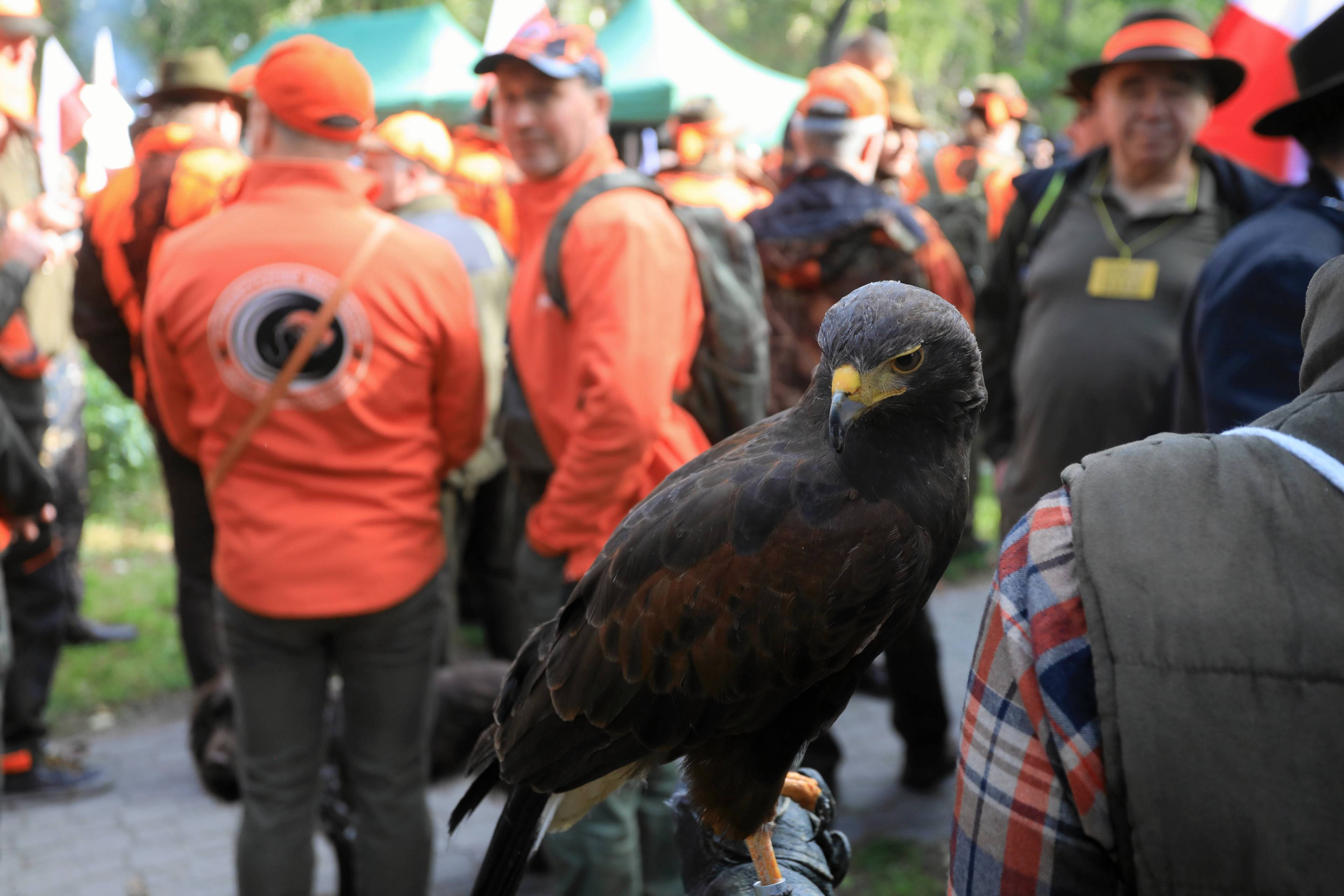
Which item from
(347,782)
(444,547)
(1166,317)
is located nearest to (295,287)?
(444,547)

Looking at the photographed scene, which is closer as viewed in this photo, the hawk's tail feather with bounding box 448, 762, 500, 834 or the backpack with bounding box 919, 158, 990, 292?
the hawk's tail feather with bounding box 448, 762, 500, 834

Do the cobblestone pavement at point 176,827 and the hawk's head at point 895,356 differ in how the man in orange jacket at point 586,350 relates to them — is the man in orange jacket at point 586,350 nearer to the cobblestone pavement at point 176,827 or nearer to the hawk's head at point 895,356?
the cobblestone pavement at point 176,827

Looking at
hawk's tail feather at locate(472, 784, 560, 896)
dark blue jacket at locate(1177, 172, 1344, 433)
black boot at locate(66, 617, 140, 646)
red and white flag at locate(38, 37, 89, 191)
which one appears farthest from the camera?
black boot at locate(66, 617, 140, 646)

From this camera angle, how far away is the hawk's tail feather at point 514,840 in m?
1.97

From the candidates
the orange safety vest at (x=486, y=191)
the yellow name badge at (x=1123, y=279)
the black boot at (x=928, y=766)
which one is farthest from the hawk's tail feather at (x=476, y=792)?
the orange safety vest at (x=486, y=191)

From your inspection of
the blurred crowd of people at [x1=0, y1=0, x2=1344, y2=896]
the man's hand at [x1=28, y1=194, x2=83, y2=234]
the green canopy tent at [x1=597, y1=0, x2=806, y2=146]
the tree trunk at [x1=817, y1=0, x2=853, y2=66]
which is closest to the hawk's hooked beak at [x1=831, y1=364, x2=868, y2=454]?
the blurred crowd of people at [x1=0, y1=0, x2=1344, y2=896]

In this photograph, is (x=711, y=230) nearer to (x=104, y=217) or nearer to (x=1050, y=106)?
(x=104, y=217)

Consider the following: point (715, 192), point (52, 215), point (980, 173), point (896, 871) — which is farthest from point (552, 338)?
point (980, 173)

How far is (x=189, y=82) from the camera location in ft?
18.7

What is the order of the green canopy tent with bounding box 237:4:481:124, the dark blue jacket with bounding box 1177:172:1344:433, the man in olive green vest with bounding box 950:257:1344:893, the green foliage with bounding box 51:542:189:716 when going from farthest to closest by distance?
the green canopy tent with bounding box 237:4:481:124
the green foliage with bounding box 51:542:189:716
the dark blue jacket with bounding box 1177:172:1344:433
the man in olive green vest with bounding box 950:257:1344:893

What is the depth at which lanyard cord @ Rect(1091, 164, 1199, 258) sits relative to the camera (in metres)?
3.78

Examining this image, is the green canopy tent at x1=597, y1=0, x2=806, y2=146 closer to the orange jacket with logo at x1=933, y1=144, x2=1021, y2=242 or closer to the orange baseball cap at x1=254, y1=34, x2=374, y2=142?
the orange jacket with logo at x1=933, y1=144, x2=1021, y2=242

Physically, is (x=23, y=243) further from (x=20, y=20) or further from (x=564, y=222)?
(x=564, y=222)

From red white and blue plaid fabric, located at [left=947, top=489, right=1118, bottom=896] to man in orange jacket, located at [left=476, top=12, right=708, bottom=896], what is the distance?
1.85 meters
